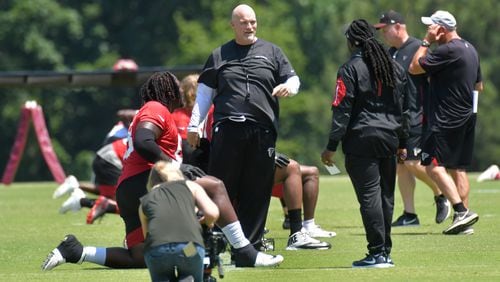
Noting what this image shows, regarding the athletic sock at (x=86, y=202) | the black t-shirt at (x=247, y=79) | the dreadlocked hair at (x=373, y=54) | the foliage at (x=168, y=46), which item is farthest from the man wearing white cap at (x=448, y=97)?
the foliage at (x=168, y=46)

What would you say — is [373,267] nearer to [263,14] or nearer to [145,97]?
[145,97]

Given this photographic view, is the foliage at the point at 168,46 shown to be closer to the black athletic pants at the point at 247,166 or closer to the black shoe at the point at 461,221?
the black shoe at the point at 461,221

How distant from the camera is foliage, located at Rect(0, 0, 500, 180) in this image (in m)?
63.6

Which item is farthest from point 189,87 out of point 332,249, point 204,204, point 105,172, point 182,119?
point 105,172

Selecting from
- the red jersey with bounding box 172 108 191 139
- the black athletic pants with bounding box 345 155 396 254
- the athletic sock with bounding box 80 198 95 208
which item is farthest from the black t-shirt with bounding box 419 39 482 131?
the athletic sock with bounding box 80 198 95 208

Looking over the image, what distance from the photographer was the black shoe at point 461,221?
14.9 metres

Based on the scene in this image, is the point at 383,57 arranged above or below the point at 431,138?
above

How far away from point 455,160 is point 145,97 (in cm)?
444

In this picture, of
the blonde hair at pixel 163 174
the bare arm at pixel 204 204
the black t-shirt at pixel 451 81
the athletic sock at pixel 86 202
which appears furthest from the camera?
the athletic sock at pixel 86 202

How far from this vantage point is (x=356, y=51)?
12.4 meters

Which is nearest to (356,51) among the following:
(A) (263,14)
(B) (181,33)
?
(B) (181,33)

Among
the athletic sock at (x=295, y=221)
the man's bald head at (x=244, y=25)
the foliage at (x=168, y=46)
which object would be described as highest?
the man's bald head at (x=244, y=25)

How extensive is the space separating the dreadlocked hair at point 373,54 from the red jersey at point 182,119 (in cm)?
336

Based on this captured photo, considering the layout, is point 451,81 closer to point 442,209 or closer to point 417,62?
point 417,62
